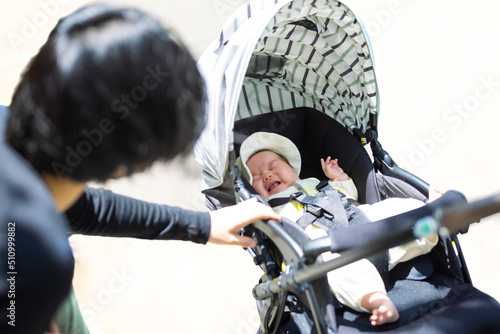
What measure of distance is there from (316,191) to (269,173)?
230mm

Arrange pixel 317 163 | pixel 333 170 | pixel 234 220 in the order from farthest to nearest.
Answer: pixel 317 163 < pixel 333 170 < pixel 234 220

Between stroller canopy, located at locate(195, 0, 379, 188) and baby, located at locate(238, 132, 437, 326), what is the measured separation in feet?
0.60

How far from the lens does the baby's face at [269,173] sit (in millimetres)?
2188

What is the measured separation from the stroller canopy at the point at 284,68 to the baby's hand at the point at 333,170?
0.18 metres

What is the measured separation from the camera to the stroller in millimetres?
1440

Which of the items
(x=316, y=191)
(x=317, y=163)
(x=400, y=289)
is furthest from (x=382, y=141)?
(x=400, y=289)

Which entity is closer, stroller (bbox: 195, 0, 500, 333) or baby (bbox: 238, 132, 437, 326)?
stroller (bbox: 195, 0, 500, 333)

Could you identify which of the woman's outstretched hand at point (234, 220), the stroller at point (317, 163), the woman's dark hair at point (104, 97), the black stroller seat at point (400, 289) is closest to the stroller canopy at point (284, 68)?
the stroller at point (317, 163)

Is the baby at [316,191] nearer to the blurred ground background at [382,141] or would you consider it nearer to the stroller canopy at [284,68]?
the stroller canopy at [284,68]

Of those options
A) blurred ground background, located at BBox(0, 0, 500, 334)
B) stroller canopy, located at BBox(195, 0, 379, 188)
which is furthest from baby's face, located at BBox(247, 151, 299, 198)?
blurred ground background, located at BBox(0, 0, 500, 334)

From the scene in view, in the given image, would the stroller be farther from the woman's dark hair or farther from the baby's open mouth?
the woman's dark hair

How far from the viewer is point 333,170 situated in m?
2.22

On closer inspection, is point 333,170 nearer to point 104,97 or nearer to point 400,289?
point 400,289

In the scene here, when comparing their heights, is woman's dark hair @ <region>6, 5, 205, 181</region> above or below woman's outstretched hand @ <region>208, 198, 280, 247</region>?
above
